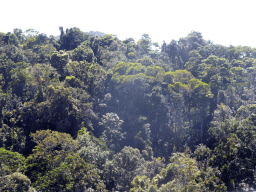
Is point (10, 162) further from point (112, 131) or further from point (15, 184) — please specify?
point (112, 131)

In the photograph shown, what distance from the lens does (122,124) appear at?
982 inches

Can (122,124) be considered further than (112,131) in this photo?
Yes

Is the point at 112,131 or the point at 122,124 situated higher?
the point at 122,124

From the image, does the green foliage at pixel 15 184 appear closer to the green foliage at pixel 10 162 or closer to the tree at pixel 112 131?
the green foliage at pixel 10 162

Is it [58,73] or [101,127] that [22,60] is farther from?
[101,127]

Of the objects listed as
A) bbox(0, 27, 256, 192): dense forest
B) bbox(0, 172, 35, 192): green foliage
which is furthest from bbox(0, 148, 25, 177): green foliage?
bbox(0, 172, 35, 192): green foliage

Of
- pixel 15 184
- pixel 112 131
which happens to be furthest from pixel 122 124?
pixel 15 184

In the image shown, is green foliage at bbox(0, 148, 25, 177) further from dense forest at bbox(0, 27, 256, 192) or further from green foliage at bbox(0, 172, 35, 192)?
green foliage at bbox(0, 172, 35, 192)

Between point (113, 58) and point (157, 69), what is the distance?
7701 millimetres

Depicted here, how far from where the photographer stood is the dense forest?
47.7 ft

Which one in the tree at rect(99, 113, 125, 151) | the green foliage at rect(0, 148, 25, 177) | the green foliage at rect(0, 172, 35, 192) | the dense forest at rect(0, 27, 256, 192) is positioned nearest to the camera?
the green foliage at rect(0, 172, 35, 192)

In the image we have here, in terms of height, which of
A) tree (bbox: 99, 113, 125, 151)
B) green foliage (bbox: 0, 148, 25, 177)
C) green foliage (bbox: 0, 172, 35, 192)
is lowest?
green foliage (bbox: 0, 172, 35, 192)

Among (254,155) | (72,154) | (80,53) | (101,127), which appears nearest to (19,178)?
(72,154)

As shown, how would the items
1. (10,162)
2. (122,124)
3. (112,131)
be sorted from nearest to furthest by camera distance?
1. (10,162)
2. (112,131)
3. (122,124)
